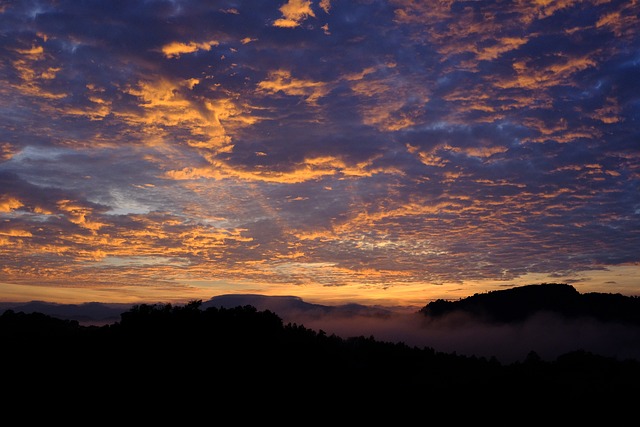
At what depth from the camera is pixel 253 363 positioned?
7150 centimetres

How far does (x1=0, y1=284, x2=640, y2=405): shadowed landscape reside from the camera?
6331cm

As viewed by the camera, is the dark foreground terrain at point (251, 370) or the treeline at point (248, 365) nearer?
the dark foreground terrain at point (251, 370)

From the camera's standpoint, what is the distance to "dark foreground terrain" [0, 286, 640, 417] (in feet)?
196

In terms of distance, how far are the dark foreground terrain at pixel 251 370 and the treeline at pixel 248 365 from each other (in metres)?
0.19

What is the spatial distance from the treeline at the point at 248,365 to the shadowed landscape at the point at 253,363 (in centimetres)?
17

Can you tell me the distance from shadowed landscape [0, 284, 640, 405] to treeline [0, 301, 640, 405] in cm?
17

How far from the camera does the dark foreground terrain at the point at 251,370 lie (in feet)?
196

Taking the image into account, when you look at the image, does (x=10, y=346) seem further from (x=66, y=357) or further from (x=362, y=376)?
(x=362, y=376)

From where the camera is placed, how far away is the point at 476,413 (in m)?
75.3

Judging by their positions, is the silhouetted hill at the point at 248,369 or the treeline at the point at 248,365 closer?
the silhouetted hill at the point at 248,369

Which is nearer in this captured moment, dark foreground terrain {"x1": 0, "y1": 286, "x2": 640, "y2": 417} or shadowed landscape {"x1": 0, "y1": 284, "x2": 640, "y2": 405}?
dark foreground terrain {"x1": 0, "y1": 286, "x2": 640, "y2": 417}

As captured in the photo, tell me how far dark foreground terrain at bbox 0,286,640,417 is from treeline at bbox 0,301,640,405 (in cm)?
19

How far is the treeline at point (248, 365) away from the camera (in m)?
61.8

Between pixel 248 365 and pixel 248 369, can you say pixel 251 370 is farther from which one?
pixel 248 365
